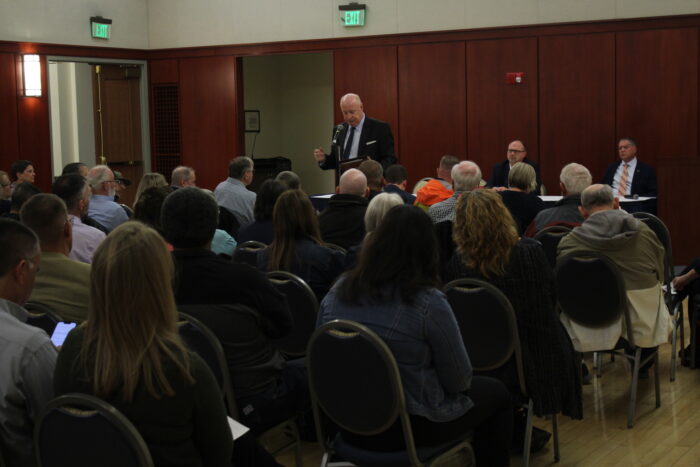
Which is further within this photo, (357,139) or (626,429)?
(357,139)

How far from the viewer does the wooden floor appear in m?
4.06

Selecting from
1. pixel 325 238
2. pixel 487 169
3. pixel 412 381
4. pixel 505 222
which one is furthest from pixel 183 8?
pixel 412 381

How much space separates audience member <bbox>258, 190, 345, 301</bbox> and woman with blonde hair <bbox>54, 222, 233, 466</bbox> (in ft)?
6.64

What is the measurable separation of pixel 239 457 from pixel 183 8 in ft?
33.8

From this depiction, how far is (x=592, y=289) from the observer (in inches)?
172

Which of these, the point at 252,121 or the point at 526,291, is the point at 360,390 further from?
the point at 252,121

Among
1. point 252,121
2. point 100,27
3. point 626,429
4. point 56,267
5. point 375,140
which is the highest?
point 100,27

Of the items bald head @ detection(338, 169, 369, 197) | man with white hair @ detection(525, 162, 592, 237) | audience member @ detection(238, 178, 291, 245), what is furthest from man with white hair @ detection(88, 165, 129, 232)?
man with white hair @ detection(525, 162, 592, 237)

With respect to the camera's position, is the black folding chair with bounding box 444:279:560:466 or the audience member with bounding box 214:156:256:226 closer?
the black folding chair with bounding box 444:279:560:466

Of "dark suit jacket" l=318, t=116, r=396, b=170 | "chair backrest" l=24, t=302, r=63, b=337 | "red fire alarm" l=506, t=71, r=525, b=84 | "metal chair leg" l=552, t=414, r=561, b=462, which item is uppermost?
"red fire alarm" l=506, t=71, r=525, b=84

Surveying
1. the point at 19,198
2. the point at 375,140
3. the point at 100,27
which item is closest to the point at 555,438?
the point at 19,198

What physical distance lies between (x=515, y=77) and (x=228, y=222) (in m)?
5.07

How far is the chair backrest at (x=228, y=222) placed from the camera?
6.39m

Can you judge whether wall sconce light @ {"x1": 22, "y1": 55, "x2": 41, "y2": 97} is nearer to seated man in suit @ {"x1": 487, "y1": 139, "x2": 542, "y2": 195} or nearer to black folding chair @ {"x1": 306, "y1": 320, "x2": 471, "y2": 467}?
seated man in suit @ {"x1": 487, "y1": 139, "x2": 542, "y2": 195}
